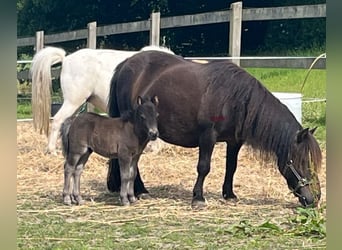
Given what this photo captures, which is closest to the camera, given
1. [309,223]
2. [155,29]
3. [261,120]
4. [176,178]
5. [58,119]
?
[309,223]

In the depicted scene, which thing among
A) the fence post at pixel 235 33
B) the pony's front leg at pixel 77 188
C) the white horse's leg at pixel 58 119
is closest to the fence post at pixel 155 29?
the fence post at pixel 235 33

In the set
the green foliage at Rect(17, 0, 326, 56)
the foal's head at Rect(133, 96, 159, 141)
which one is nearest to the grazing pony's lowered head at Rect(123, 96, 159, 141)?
the foal's head at Rect(133, 96, 159, 141)

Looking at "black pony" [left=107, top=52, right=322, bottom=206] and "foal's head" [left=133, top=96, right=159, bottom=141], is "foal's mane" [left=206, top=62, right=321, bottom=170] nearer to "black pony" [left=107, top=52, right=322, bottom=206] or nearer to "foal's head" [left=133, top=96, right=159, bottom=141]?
"black pony" [left=107, top=52, right=322, bottom=206]

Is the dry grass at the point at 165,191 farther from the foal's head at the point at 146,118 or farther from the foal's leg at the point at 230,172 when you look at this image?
the foal's head at the point at 146,118

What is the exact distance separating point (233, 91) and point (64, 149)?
1.42 m

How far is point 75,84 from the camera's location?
7.50m

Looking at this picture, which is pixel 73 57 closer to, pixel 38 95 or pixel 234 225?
pixel 38 95

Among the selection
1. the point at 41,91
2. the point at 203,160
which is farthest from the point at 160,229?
the point at 41,91

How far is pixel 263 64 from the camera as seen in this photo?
996 centimetres

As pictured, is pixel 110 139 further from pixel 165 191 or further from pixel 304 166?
pixel 304 166

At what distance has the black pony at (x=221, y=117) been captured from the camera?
5.13 metres

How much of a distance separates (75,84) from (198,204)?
2.85 metres

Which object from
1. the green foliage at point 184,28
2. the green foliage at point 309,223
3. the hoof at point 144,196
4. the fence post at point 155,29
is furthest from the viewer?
the green foliage at point 184,28

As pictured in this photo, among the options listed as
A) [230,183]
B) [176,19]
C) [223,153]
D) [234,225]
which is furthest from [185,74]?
[176,19]
